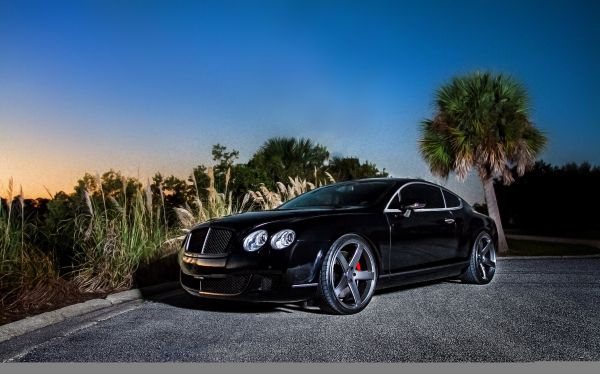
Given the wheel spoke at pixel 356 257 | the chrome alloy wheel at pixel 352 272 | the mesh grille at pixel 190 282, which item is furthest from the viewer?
the mesh grille at pixel 190 282

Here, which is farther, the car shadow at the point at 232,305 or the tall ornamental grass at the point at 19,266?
the tall ornamental grass at the point at 19,266

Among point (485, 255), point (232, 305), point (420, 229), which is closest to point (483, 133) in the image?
point (485, 255)

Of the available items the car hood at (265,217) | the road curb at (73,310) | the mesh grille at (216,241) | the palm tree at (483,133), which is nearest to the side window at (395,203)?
the car hood at (265,217)

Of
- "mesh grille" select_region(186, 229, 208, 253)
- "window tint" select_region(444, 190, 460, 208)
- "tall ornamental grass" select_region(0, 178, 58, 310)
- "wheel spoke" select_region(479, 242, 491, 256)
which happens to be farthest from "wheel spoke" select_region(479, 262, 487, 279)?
"tall ornamental grass" select_region(0, 178, 58, 310)

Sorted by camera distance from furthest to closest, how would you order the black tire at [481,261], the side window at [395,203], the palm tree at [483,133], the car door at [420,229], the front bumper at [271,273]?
1. the palm tree at [483,133]
2. the black tire at [481,261]
3. the side window at [395,203]
4. the car door at [420,229]
5. the front bumper at [271,273]

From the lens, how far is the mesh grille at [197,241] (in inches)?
270

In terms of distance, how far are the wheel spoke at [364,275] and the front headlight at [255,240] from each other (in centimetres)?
111

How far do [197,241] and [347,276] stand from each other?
1733 mm

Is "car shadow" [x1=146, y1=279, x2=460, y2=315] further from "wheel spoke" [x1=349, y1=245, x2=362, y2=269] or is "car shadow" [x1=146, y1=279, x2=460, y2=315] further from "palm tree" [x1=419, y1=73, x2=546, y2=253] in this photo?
"palm tree" [x1=419, y1=73, x2=546, y2=253]

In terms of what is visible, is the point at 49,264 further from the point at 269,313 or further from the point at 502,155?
the point at 502,155

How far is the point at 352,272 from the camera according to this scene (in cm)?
665

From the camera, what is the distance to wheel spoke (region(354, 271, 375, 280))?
671 cm

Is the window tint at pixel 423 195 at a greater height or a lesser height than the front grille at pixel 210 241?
greater

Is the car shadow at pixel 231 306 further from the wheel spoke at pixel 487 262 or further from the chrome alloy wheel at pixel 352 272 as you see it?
the wheel spoke at pixel 487 262
